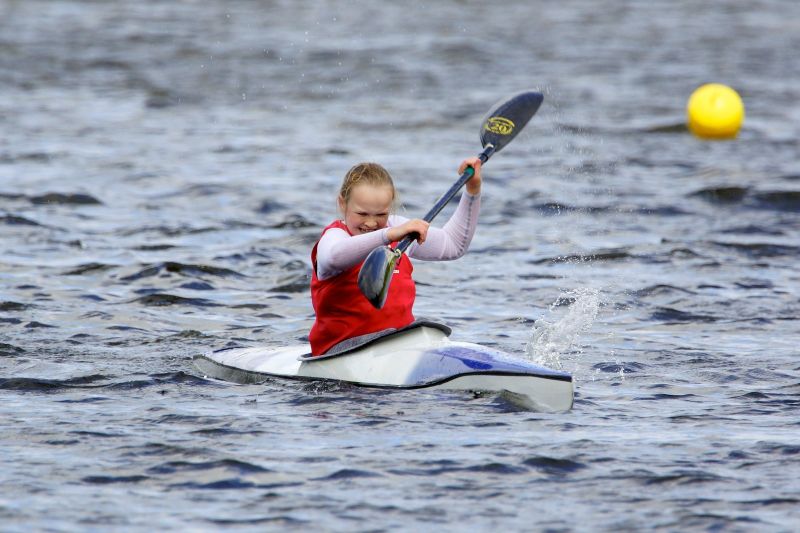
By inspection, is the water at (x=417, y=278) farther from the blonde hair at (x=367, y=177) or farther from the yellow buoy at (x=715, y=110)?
the blonde hair at (x=367, y=177)

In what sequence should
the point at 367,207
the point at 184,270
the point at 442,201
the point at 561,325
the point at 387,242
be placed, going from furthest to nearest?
the point at 184,270
the point at 561,325
the point at 442,201
the point at 367,207
the point at 387,242

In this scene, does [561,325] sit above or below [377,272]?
below

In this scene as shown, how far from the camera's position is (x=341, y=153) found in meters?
13.2

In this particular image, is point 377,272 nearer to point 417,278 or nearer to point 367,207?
point 367,207

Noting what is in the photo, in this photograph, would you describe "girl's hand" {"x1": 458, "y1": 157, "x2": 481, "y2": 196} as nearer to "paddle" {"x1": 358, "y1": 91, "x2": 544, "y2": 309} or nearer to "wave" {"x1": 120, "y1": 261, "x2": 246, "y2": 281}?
"paddle" {"x1": 358, "y1": 91, "x2": 544, "y2": 309}

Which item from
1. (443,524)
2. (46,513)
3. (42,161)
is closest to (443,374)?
(443,524)

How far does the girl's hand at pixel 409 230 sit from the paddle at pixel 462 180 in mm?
42

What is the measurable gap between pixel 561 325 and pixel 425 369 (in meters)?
1.96

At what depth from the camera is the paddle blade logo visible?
21.7 ft

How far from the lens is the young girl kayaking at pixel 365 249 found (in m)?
5.74

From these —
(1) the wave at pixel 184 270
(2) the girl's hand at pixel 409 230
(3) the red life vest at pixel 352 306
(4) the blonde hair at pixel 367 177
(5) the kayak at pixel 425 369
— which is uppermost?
(4) the blonde hair at pixel 367 177

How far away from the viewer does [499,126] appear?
6621 mm

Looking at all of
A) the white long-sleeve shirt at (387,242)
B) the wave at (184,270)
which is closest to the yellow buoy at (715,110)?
the wave at (184,270)

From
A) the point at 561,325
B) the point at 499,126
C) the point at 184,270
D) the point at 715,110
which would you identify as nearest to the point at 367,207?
the point at 499,126
